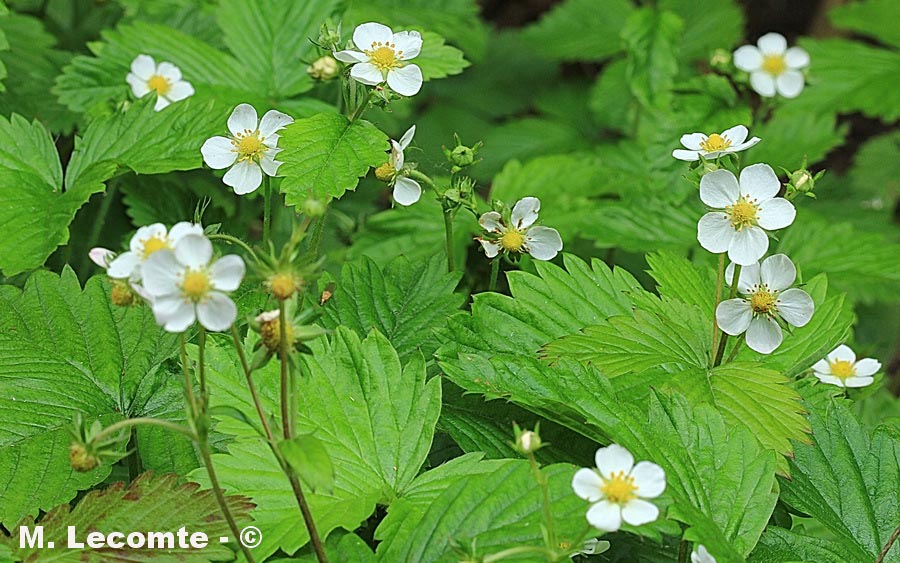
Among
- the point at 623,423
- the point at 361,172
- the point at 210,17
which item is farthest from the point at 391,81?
the point at 210,17

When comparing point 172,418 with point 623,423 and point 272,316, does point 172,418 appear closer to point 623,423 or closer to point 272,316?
point 272,316

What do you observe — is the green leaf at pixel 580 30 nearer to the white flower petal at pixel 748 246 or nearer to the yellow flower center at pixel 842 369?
the yellow flower center at pixel 842 369

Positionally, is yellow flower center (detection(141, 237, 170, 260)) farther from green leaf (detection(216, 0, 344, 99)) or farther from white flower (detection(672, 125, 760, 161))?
green leaf (detection(216, 0, 344, 99))

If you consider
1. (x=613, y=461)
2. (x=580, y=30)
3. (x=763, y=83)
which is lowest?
(x=613, y=461)

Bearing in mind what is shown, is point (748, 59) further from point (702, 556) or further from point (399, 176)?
point (702, 556)

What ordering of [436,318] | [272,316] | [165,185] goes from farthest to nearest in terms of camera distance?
1. [165,185]
2. [436,318]
3. [272,316]

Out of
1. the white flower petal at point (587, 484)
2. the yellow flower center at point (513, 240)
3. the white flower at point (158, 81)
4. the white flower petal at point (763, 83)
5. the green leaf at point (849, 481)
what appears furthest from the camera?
the white flower petal at point (763, 83)

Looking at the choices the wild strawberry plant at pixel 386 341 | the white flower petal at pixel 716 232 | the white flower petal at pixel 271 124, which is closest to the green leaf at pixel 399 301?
the wild strawberry plant at pixel 386 341

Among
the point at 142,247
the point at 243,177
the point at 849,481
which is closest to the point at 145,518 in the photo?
the point at 142,247
